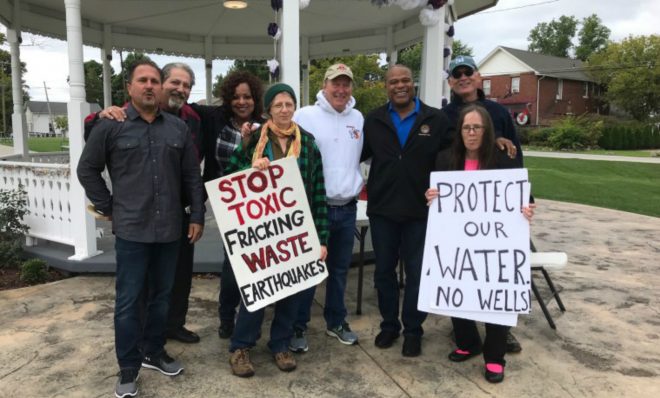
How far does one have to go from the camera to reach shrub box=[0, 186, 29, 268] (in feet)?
16.0

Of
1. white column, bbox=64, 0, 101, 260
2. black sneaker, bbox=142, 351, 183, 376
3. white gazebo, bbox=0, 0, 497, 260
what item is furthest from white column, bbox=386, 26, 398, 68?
Answer: black sneaker, bbox=142, 351, 183, 376

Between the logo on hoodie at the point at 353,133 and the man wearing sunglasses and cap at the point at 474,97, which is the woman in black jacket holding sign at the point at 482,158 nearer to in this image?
the man wearing sunglasses and cap at the point at 474,97

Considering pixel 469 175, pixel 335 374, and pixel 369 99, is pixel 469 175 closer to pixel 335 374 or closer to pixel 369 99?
pixel 335 374

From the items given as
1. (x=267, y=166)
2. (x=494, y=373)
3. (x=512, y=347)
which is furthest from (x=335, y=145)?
(x=512, y=347)

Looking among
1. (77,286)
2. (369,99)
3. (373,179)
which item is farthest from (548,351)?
(369,99)

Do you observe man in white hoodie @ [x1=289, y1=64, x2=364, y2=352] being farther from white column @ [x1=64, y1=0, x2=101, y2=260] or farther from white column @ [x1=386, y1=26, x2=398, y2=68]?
white column @ [x1=386, y1=26, x2=398, y2=68]

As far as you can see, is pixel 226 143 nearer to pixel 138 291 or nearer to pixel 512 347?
pixel 138 291

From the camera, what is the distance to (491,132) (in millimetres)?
2838

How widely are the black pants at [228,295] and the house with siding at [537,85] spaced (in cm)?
3798

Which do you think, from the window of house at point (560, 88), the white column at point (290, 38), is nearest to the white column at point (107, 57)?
the white column at point (290, 38)

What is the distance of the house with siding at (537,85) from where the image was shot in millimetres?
39250

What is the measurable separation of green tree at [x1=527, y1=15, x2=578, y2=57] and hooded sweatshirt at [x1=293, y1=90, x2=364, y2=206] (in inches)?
2949

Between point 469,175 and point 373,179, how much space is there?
64 cm

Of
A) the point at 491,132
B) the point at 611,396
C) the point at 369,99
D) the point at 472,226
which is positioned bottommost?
the point at 611,396
